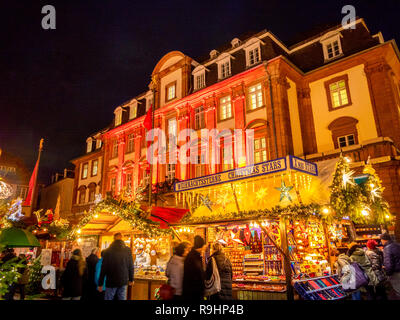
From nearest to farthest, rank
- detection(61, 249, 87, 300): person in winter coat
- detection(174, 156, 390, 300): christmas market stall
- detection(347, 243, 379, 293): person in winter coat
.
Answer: detection(347, 243, 379, 293): person in winter coat → detection(61, 249, 87, 300): person in winter coat → detection(174, 156, 390, 300): christmas market stall

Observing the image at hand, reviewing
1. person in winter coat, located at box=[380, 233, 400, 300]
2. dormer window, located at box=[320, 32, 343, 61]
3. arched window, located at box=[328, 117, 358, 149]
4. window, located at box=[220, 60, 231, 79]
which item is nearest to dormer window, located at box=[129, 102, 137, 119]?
window, located at box=[220, 60, 231, 79]

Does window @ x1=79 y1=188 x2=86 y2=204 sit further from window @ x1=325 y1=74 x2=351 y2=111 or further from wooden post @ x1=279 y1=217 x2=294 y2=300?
wooden post @ x1=279 y1=217 x2=294 y2=300

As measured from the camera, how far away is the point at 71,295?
7766mm

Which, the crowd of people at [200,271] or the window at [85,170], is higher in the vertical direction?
the window at [85,170]

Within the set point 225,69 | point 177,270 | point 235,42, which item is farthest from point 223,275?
point 235,42

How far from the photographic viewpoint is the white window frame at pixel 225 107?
20.0 m

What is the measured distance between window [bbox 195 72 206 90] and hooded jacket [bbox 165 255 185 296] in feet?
57.8

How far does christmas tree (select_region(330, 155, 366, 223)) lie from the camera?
8.18 m

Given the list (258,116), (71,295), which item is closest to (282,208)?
(71,295)

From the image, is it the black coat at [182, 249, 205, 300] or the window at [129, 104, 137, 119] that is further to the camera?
the window at [129, 104, 137, 119]

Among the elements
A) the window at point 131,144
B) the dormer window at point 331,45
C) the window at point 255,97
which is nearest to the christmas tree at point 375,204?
the window at point 255,97

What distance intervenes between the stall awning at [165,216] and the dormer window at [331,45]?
13221 millimetres

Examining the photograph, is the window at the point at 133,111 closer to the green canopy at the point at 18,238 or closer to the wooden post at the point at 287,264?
the green canopy at the point at 18,238
